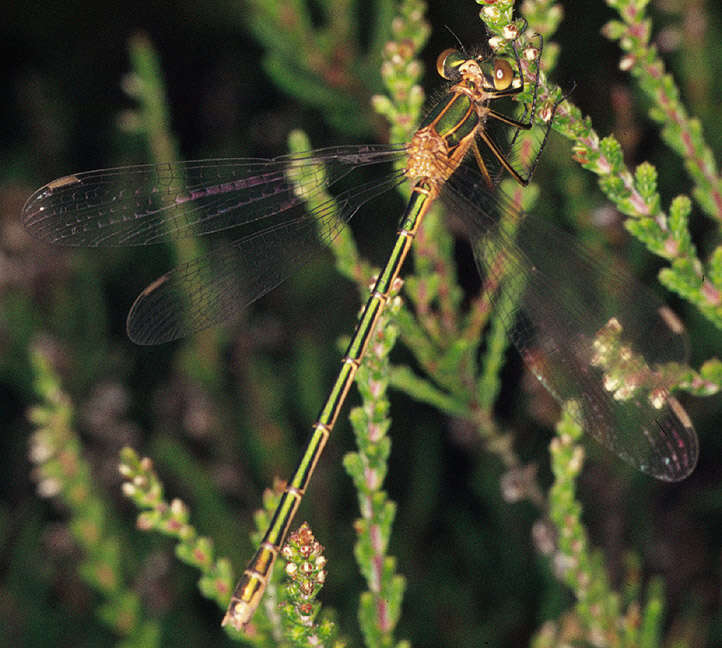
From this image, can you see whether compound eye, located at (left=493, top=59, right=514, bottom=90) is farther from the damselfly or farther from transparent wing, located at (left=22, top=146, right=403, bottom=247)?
transparent wing, located at (left=22, top=146, right=403, bottom=247)

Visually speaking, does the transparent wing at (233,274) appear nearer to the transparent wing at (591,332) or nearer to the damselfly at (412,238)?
the damselfly at (412,238)

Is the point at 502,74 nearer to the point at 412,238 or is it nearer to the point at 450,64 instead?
the point at 450,64

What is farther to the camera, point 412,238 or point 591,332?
point 412,238

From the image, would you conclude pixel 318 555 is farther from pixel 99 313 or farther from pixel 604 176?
pixel 99 313

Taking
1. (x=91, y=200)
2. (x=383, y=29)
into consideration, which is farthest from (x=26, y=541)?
(x=383, y=29)

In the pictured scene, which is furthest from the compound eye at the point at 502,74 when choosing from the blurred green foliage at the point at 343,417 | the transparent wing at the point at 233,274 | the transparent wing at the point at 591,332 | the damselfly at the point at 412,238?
the transparent wing at the point at 233,274

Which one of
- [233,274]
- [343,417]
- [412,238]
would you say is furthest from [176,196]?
[343,417]
